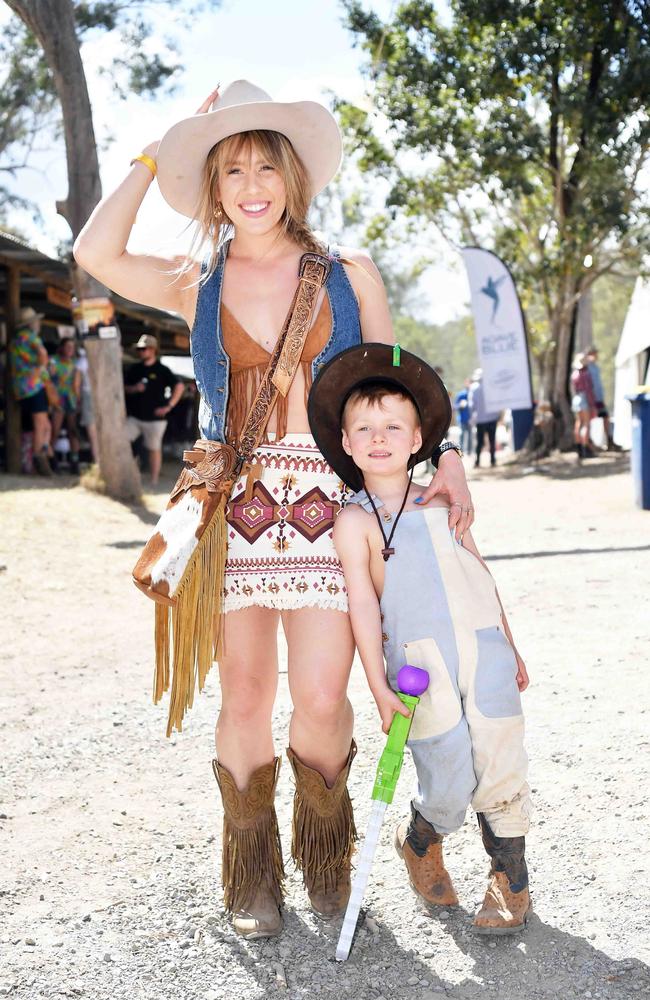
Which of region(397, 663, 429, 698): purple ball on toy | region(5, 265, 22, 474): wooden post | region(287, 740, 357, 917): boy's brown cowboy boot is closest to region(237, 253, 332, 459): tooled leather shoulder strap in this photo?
region(397, 663, 429, 698): purple ball on toy

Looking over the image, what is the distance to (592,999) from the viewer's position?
7.14 ft

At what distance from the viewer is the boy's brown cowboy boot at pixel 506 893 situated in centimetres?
244

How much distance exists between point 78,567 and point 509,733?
6124 millimetres

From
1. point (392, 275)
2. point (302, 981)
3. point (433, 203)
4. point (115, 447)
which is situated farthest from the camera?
point (392, 275)

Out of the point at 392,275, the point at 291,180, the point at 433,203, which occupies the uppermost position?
the point at 392,275

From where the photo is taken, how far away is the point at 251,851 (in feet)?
8.54

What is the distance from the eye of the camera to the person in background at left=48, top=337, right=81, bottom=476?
540 inches

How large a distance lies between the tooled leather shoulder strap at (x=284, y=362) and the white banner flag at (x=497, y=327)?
552 inches

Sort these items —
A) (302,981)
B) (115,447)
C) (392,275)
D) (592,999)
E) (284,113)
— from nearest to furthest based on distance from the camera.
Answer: (592,999) < (302,981) < (284,113) < (115,447) < (392,275)

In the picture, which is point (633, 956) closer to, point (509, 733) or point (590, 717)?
point (509, 733)

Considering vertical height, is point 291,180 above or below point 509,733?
above

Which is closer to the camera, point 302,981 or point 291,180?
point 302,981

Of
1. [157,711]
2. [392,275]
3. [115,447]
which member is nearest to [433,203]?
[115,447]

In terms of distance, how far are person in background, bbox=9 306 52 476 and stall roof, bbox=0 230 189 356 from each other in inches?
33.4
